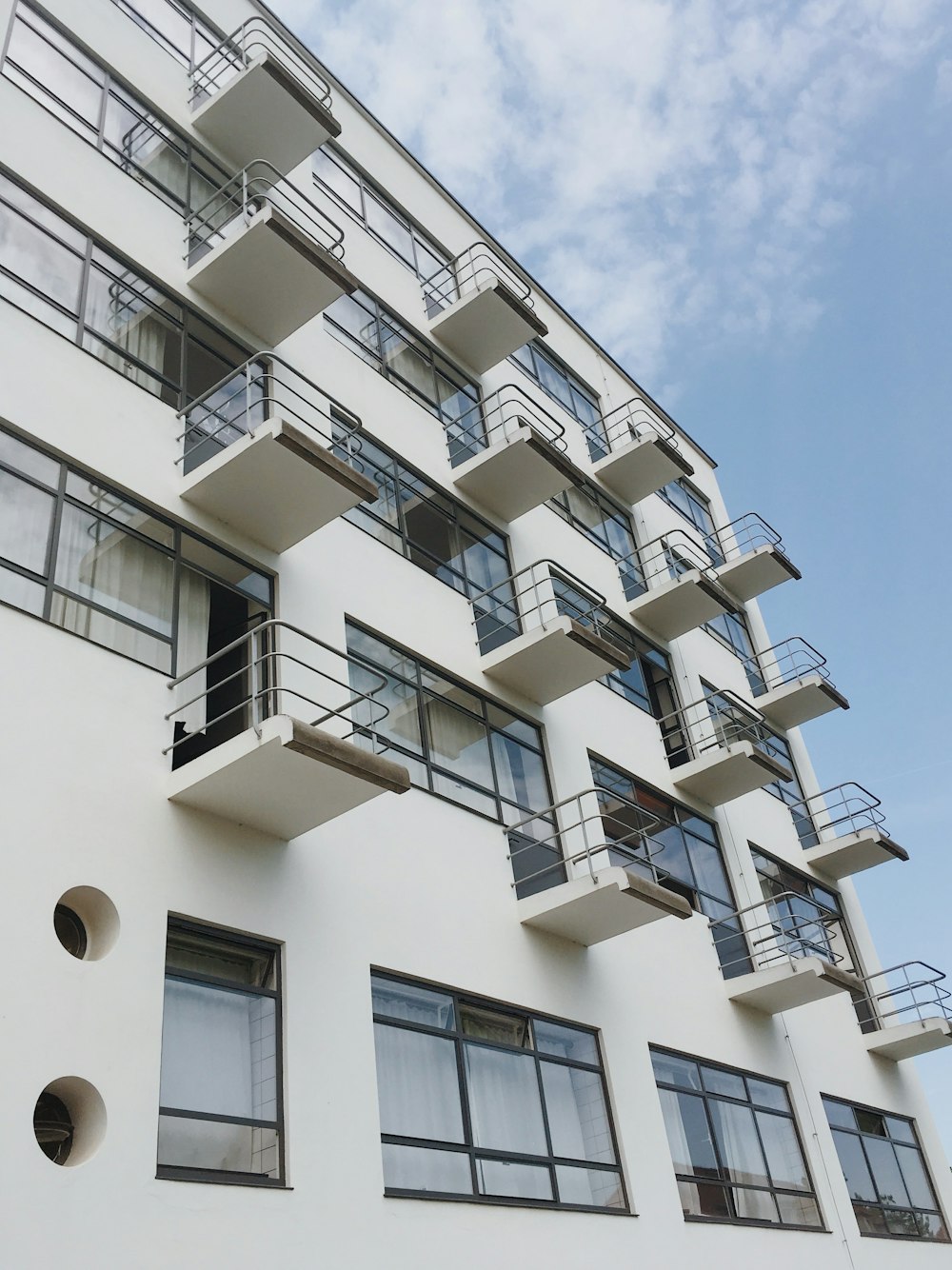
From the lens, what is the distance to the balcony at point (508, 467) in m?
17.4

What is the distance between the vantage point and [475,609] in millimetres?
16328

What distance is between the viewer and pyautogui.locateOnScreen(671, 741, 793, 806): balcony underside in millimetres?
18906

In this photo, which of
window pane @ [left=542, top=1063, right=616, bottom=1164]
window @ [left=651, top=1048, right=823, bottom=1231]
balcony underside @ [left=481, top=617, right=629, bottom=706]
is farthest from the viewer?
balcony underside @ [left=481, top=617, right=629, bottom=706]

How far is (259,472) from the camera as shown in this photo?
1221 cm

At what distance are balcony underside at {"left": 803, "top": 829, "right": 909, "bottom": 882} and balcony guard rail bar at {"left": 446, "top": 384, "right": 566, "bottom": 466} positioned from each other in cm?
947

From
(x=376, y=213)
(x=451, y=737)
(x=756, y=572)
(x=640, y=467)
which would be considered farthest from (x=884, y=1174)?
(x=376, y=213)

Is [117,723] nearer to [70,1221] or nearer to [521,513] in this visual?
[70,1221]

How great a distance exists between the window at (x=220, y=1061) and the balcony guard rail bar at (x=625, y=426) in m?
15.2

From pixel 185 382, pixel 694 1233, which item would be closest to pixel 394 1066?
pixel 694 1233

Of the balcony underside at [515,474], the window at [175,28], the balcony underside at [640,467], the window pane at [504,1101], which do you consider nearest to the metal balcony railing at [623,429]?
the balcony underside at [640,467]

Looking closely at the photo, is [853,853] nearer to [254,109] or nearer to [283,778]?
[283,778]

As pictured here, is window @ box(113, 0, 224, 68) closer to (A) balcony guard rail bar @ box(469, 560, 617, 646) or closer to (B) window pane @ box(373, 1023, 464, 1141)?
(A) balcony guard rail bar @ box(469, 560, 617, 646)

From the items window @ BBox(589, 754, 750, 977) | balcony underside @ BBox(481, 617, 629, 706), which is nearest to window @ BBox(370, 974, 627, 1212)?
window @ BBox(589, 754, 750, 977)

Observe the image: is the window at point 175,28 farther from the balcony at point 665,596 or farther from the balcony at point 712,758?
the balcony at point 712,758
